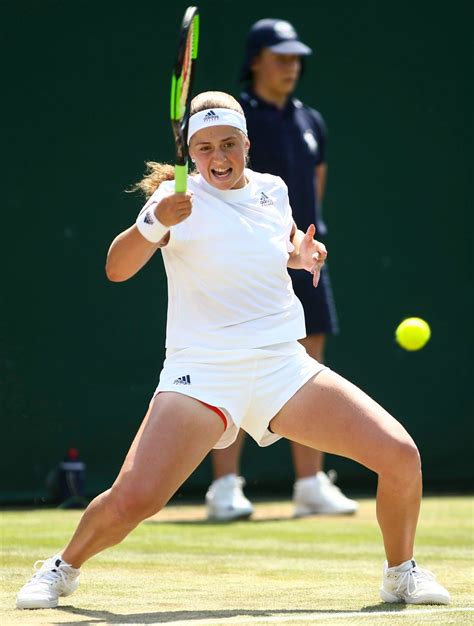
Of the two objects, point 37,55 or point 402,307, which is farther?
point 402,307

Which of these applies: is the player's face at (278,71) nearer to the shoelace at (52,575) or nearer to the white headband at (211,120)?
the white headband at (211,120)

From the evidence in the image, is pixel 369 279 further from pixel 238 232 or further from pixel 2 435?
pixel 238 232

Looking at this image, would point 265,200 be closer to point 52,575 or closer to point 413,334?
point 52,575

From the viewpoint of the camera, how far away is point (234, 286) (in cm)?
455

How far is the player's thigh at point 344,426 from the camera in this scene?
14.7 ft

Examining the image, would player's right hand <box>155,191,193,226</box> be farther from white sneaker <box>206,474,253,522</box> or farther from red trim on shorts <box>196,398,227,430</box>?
white sneaker <box>206,474,253,522</box>

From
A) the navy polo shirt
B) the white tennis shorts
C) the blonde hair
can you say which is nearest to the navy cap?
the navy polo shirt

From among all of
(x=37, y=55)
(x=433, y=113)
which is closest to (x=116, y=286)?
(x=37, y=55)

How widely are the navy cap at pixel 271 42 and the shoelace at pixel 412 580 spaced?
11.5 feet

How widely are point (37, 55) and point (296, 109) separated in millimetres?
1504

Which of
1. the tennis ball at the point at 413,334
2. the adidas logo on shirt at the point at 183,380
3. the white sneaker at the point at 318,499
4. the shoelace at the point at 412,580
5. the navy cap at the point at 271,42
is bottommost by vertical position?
the white sneaker at the point at 318,499

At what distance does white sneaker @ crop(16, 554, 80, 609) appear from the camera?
4438 mm

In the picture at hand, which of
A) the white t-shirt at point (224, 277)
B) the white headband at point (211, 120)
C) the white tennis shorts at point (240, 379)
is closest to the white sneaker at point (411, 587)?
the white tennis shorts at point (240, 379)

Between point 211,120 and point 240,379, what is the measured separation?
83cm
